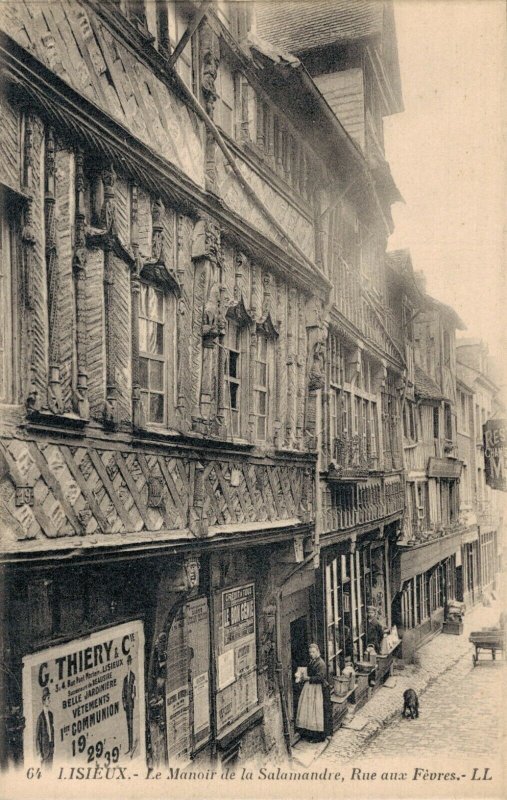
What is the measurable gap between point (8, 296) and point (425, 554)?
18.2 m

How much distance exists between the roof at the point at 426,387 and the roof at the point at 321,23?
969cm

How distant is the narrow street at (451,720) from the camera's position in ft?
37.2

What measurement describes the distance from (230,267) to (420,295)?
12027mm

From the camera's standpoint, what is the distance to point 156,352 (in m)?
7.37

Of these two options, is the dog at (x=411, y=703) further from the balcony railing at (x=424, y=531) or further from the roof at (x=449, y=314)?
the roof at (x=449, y=314)

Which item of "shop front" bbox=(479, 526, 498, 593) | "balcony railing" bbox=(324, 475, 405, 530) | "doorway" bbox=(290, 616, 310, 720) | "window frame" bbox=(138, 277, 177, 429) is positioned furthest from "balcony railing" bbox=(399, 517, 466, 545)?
"window frame" bbox=(138, 277, 177, 429)

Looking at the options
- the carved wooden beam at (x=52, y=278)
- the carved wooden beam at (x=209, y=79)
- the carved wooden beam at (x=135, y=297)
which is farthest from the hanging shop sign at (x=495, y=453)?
the carved wooden beam at (x=52, y=278)

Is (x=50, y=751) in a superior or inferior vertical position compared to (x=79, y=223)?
inferior

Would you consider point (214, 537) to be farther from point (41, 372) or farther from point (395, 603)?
point (395, 603)

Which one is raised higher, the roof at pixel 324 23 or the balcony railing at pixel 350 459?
the roof at pixel 324 23

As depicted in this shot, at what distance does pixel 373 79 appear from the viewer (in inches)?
647

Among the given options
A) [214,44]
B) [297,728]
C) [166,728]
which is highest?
[214,44]

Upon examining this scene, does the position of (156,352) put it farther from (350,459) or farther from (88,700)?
(350,459)

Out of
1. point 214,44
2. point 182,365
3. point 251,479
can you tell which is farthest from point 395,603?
point 214,44
